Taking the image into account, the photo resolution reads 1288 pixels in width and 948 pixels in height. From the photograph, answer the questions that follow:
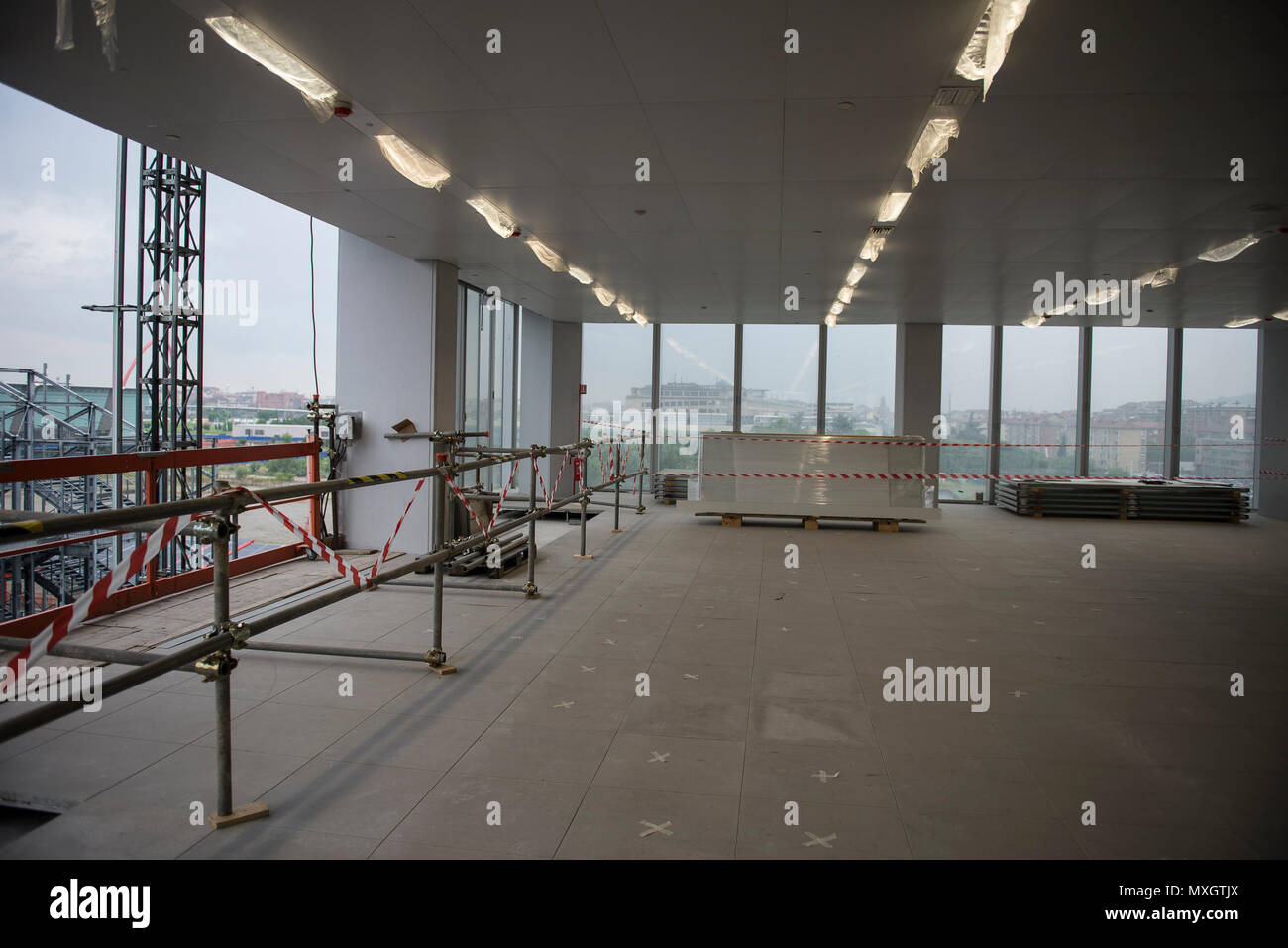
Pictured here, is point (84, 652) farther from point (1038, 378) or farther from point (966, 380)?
point (1038, 378)

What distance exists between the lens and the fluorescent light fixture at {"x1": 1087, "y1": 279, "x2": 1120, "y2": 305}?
30.1 feet

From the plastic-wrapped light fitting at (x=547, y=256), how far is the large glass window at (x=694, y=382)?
5859 millimetres

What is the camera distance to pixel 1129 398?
44.8 feet

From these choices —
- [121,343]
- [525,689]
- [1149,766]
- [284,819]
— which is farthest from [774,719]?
[121,343]

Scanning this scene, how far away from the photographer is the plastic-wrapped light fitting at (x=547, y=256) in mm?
7732

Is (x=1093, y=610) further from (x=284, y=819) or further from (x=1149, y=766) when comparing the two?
(x=284, y=819)

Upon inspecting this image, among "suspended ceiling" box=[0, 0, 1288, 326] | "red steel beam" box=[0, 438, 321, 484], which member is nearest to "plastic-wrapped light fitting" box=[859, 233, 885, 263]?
"suspended ceiling" box=[0, 0, 1288, 326]

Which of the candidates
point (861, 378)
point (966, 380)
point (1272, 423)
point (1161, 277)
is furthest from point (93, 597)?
point (1272, 423)

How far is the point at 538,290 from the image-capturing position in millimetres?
10680

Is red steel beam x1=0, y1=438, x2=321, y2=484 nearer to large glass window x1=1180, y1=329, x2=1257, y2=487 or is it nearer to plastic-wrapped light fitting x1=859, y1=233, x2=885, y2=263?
plastic-wrapped light fitting x1=859, y1=233, x2=885, y2=263

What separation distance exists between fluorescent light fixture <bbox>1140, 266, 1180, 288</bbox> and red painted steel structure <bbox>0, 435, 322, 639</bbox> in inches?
351

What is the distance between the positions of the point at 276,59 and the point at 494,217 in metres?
2.93

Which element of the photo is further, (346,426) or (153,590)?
(346,426)

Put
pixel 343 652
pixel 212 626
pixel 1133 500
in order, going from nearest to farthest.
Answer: pixel 212 626 → pixel 343 652 → pixel 1133 500
